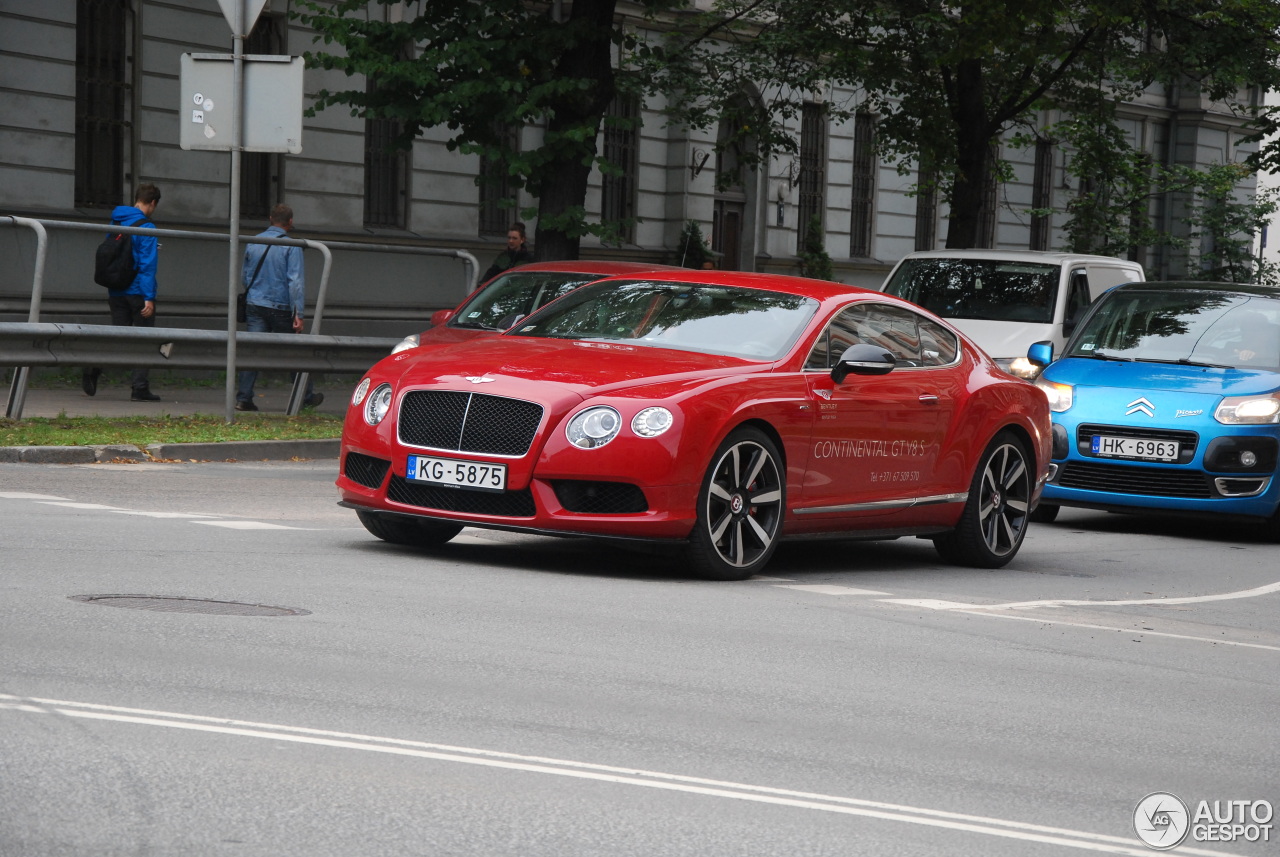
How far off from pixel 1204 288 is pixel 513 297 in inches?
214

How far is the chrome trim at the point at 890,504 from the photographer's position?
9.37 m

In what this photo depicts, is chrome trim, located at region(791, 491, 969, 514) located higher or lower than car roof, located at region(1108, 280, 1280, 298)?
lower

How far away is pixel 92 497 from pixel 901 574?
4.60 meters

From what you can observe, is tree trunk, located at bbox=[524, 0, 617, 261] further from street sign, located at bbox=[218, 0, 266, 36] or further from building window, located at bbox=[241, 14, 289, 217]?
building window, located at bbox=[241, 14, 289, 217]

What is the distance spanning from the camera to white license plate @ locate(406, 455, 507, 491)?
841cm

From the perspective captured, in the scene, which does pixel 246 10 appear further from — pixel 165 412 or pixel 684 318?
pixel 684 318

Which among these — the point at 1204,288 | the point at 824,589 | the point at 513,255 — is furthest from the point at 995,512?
the point at 513,255

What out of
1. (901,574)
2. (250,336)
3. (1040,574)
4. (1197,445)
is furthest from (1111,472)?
(250,336)

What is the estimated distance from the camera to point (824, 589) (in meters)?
8.93

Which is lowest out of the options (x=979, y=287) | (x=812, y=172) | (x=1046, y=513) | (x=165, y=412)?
(x=1046, y=513)

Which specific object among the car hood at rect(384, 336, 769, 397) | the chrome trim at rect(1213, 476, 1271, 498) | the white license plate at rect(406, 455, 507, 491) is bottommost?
the chrome trim at rect(1213, 476, 1271, 498)

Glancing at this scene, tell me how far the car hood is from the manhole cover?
1793 millimetres

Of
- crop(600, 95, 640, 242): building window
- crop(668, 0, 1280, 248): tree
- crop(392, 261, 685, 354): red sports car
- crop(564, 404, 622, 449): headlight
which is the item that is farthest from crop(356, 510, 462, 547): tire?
crop(600, 95, 640, 242): building window

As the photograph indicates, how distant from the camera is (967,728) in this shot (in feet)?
19.3
